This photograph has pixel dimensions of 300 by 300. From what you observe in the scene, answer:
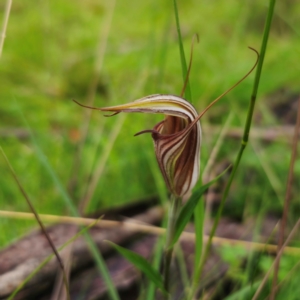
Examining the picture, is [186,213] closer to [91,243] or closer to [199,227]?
[199,227]

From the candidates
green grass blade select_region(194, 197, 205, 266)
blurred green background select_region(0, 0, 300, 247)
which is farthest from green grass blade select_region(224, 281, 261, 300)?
blurred green background select_region(0, 0, 300, 247)

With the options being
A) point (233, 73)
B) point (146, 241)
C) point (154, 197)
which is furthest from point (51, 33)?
point (146, 241)

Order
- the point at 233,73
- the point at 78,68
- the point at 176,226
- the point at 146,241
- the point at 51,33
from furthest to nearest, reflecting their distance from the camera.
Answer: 1. the point at 51,33
2. the point at 78,68
3. the point at 233,73
4. the point at 146,241
5. the point at 176,226

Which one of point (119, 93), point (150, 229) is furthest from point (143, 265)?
point (119, 93)

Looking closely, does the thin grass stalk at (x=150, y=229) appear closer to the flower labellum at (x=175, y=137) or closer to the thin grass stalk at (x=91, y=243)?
the thin grass stalk at (x=91, y=243)

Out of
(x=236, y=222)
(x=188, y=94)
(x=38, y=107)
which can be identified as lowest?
(x=236, y=222)

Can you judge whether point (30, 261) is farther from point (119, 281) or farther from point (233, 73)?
point (233, 73)
